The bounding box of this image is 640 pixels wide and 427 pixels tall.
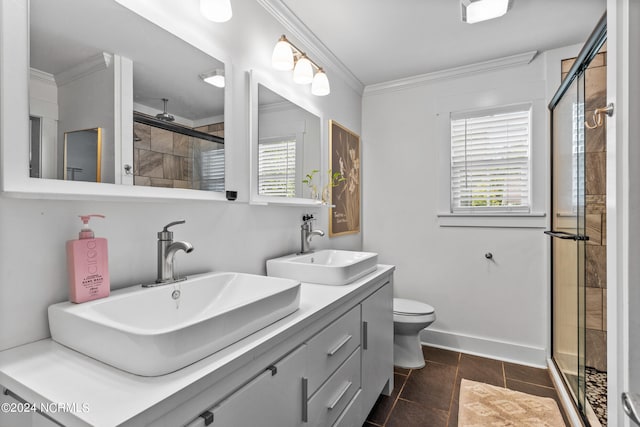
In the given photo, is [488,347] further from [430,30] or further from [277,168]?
[430,30]

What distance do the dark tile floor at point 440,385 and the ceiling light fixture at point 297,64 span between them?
1988 mm

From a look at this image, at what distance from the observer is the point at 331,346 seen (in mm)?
1309

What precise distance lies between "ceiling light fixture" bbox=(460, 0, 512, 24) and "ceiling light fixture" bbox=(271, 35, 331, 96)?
89cm

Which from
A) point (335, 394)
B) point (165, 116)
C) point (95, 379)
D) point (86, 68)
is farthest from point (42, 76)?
point (335, 394)

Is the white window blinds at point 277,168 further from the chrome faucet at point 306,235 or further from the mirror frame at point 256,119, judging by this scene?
the chrome faucet at point 306,235

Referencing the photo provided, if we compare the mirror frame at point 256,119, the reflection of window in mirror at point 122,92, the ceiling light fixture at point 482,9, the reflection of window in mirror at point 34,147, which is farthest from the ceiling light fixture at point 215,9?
the ceiling light fixture at point 482,9

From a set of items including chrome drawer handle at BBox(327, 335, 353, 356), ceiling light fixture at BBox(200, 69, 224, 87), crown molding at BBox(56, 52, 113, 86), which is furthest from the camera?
ceiling light fixture at BBox(200, 69, 224, 87)

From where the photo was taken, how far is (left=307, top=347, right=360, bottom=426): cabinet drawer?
46.9 inches

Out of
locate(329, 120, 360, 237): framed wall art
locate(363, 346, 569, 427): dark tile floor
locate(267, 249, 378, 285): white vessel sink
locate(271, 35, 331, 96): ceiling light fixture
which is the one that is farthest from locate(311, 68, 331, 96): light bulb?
locate(363, 346, 569, 427): dark tile floor

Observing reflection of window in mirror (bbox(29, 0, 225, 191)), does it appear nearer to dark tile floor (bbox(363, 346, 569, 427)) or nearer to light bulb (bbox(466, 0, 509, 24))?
light bulb (bbox(466, 0, 509, 24))

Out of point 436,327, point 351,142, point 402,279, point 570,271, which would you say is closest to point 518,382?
point 436,327

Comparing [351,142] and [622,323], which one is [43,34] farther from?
[351,142]

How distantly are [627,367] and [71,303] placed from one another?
4.44ft

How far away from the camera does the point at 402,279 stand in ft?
9.69
